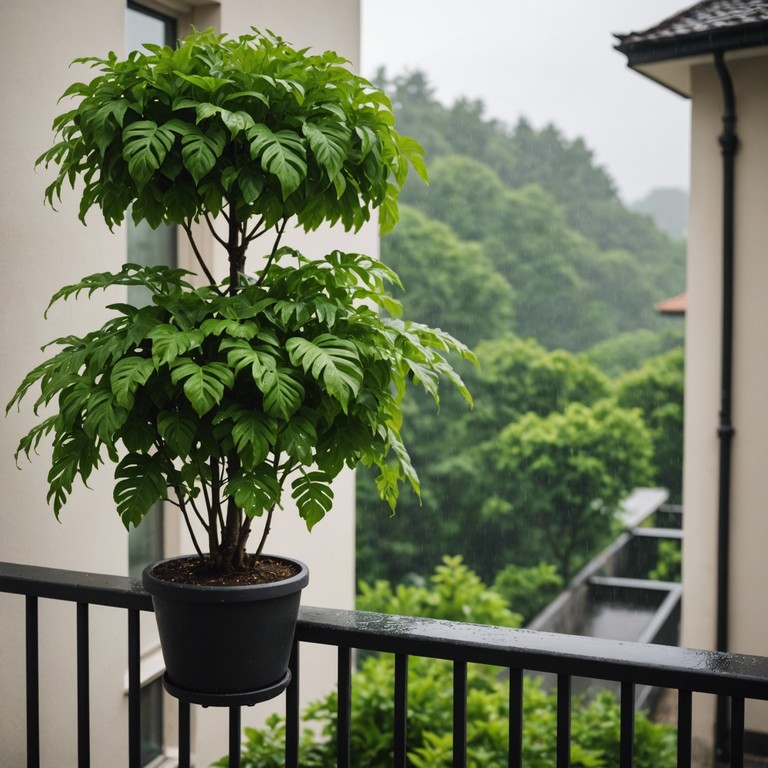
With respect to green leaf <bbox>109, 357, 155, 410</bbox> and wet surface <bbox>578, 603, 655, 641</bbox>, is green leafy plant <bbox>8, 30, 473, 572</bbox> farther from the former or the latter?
wet surface <bbox>578, 603, 655, 641</bbox>

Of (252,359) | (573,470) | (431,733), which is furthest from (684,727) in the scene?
(573,470)

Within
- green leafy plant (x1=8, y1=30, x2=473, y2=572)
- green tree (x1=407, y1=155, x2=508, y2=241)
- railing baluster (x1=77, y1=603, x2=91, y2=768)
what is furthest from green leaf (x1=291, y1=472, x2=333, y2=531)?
green tree (x1=407, y1=155, x2=508, y2=241)

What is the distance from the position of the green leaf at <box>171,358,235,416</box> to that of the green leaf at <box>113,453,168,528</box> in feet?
0.56

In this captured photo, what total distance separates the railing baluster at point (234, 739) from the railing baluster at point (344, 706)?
0.69ft

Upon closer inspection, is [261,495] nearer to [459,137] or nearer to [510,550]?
[510,550]

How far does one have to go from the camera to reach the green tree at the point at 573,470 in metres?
14.6

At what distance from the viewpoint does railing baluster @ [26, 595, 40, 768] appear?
1.91 meters

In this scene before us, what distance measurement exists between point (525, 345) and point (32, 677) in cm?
1498

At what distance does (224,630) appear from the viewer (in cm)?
163

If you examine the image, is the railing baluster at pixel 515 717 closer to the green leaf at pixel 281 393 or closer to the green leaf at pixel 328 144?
the green leaf at pixel 281 393

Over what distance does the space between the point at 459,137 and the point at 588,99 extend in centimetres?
896

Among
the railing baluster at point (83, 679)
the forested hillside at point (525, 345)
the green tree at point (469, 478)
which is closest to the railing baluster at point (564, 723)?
the railing baluster at point (83, 679)

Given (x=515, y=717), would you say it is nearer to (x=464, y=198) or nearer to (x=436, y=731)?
(x=436, y=731)

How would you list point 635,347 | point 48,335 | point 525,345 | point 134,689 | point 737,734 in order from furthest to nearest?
point 635,347, point 525,345, point 48,335, point 134,689, point 737,734
